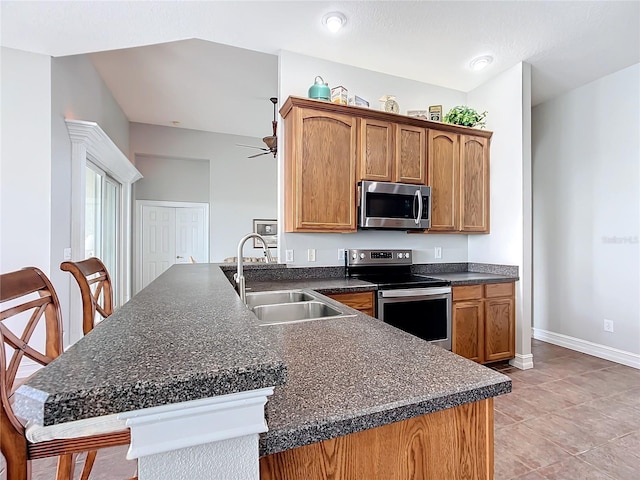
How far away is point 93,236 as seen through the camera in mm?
4000

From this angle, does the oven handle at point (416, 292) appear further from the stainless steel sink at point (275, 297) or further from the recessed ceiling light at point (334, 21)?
the recessed ceiling light at point (334, 21)

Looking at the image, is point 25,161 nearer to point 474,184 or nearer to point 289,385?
point 289,385

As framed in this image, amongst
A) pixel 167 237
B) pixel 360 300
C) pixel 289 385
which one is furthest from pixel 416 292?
pixel 167 237

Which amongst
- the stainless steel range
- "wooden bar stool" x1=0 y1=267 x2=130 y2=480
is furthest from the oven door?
"wooden bar stool" x1=0 y1=267 x2=130 y2=480

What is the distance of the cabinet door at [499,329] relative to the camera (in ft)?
9.97

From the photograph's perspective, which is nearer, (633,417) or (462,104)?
(633,417)

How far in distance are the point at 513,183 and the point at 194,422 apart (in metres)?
3.57

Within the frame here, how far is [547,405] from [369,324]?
6.61ft

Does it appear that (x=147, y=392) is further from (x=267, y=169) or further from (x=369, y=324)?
(x=267, y=169)

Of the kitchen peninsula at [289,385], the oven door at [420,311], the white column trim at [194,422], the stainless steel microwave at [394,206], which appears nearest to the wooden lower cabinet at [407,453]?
Result: the kitchen peninsula at [289,385]

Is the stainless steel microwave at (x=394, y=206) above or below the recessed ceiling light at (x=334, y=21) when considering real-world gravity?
below

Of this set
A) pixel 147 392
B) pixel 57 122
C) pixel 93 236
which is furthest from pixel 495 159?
pixel 93 236

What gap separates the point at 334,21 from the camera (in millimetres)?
2502

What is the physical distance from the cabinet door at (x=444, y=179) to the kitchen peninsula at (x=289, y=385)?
7.99ft
